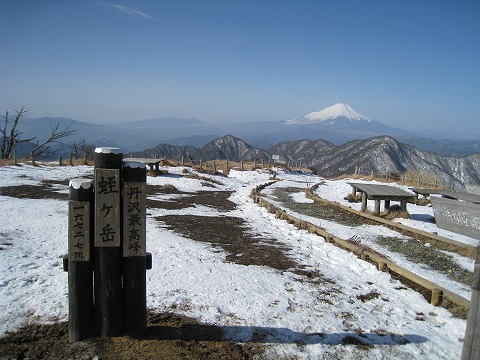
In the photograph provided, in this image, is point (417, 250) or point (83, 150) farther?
point (83, 150)

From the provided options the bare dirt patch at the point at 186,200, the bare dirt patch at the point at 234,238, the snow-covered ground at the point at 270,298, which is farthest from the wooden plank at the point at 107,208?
the bare dirt patch at the point at 186,200

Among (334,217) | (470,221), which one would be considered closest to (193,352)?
(470,221)

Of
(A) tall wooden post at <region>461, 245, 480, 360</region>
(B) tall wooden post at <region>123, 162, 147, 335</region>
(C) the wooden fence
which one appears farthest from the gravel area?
(B) tall wooden post at <region>123, 162, 147, 335</region>

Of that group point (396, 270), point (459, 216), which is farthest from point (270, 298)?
point (459, 216)

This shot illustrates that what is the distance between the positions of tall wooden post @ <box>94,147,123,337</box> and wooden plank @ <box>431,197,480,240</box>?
2844mm

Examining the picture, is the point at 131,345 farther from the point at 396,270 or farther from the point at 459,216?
the point at 396,270

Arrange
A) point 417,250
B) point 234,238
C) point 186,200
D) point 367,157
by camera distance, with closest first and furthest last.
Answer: point 417,250, point 234,238, point 186,200, point 367,157

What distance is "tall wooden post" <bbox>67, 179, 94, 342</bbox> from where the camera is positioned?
10.6 feet

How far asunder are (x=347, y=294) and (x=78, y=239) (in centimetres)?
377

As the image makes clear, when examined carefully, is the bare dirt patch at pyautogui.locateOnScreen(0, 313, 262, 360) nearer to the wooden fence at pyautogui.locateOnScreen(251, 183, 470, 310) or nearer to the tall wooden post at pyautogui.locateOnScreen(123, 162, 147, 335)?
the tall wooden post at pyautogui.locateOnScreen(123, 162, 147, 335)

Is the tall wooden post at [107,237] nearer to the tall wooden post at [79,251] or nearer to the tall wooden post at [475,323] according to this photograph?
the tall wooden post at [79,251]

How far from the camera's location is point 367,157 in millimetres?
90938

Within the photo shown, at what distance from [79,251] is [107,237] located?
11.4 inches

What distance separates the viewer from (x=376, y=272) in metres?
5.96
